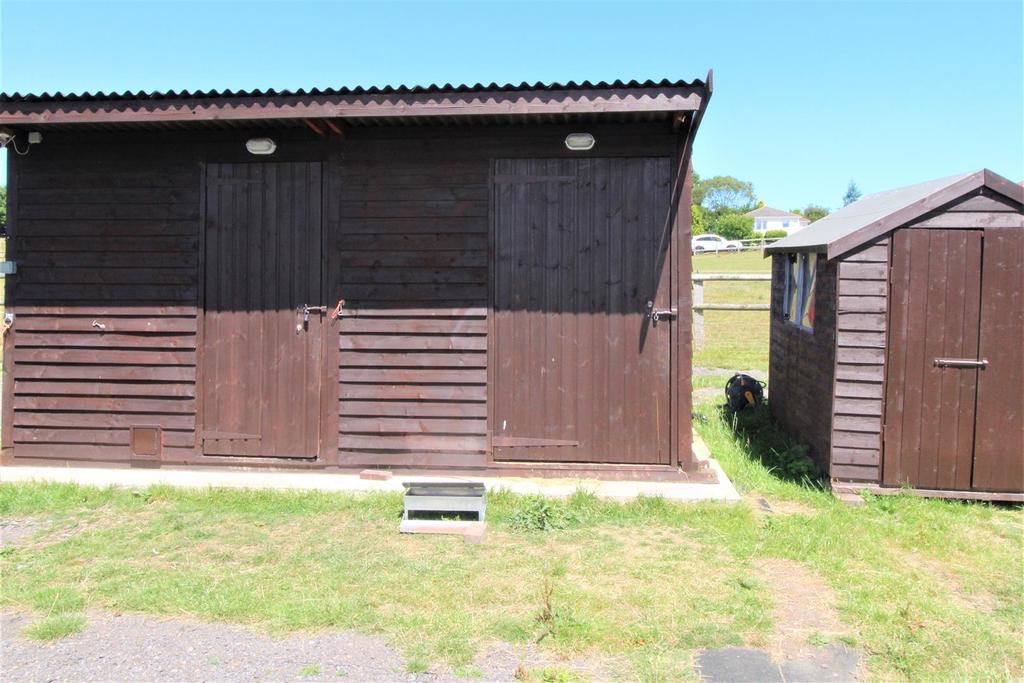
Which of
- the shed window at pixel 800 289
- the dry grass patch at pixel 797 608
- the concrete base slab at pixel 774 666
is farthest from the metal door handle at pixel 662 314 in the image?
the concrete base slab at pixel 774 666

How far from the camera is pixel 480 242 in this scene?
644 centimetres

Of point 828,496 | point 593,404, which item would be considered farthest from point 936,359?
point 593,404

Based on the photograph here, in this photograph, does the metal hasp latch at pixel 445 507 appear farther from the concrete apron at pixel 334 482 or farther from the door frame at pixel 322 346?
the door frame at pixel 322 346

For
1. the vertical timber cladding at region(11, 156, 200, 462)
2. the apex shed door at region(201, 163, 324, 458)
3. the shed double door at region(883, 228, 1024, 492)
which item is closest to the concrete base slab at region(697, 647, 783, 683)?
the shed double door at region(883, 228, 1024, 492)

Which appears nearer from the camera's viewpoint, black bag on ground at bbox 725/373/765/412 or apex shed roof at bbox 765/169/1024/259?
apex shed roof at bbox 765/169/1024/259

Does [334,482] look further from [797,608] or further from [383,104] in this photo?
[797,608]

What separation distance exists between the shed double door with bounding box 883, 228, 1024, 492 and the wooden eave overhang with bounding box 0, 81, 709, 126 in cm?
215

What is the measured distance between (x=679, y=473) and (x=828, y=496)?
112cm

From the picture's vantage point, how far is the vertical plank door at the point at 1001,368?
5.88 m

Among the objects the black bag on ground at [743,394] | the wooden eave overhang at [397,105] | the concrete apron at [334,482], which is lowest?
the concrete apron at [334,482]

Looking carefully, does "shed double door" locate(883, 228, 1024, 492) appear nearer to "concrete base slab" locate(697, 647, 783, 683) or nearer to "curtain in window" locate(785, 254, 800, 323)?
"curtain in window" locate(785, 254, 800, 323)

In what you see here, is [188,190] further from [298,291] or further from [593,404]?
[593,404]

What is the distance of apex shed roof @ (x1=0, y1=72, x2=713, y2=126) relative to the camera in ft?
18.9

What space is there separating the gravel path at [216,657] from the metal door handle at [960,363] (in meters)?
3.96
